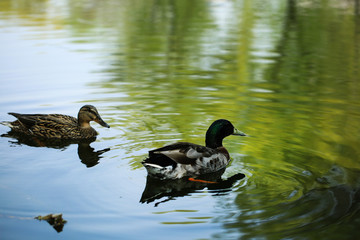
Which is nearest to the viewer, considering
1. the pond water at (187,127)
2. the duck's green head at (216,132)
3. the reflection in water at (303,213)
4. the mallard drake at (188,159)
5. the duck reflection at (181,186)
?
the reflection in water at (303,213)

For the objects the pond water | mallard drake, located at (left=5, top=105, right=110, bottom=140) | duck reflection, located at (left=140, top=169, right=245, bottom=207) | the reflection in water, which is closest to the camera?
the reflection in water

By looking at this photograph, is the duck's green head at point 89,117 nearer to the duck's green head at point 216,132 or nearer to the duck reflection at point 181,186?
the duck's green head at point 216,132

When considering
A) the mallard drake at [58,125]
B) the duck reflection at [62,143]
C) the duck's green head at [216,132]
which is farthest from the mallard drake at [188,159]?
the mallard drake at [58,125]

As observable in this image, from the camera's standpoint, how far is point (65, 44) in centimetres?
2009

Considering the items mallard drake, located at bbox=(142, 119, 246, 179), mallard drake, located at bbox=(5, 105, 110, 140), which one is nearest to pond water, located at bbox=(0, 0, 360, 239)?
mallard drake, located at bbox=(142, 119, 246, 179)

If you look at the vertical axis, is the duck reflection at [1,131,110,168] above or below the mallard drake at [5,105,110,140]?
below

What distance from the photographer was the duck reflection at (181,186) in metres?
6.90

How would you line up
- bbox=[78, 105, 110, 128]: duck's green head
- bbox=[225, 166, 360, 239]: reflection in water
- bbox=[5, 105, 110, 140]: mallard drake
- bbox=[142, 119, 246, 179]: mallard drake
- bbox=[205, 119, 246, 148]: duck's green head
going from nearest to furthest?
bbox=[225, 166, 360, 239]: reflection in water → bbox=[142, 119, 246, 179]: mallard drake → bbox=[205, 119, 246, 148]: duck's green head → bbox=[5, 105, 110, 140]: mallard drake → bbox=[78, 105, 110, 128]: duck's green head

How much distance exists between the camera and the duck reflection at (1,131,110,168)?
865 cm

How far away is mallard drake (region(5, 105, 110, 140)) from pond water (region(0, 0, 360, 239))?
0.29m

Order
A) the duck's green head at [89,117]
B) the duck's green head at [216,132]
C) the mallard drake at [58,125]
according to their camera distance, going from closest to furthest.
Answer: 1. the duck's green head at [216,132]
2. the mallard drake at [58,125]
3. the duck's green head at [89,117]

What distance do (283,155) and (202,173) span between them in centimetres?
125

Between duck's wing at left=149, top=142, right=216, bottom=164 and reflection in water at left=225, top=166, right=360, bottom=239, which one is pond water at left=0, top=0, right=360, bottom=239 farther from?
duck's wing at left=149, top=142, right=216, bottom=164

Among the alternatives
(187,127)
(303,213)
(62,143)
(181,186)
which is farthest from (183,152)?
(62,143)
